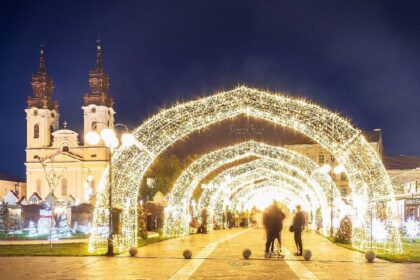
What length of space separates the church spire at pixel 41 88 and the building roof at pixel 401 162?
5323 cm

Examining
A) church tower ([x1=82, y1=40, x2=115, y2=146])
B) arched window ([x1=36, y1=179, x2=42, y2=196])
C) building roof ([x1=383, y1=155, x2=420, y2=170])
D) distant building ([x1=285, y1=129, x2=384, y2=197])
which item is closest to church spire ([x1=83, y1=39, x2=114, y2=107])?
church tower ([x1=82, y1=40, x2=115, y2=146])

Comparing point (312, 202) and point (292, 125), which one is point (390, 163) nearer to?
point (312, 202)

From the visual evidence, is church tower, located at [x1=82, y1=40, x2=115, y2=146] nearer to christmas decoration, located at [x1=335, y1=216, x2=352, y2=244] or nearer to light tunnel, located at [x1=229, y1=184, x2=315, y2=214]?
light tunnel, located at [x1=229, y1=184, x2=315, y2=214]

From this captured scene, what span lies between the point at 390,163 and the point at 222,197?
4498 centimetres

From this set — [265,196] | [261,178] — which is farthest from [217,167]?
[265,196]

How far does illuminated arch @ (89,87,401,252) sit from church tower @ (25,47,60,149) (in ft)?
282

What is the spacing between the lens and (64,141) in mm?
110375

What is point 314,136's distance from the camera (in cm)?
2588

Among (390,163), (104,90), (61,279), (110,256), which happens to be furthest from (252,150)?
(104,90)

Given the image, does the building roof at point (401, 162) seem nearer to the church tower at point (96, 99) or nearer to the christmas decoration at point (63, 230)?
the church tower at point (96, 99)

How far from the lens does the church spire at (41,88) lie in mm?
108312

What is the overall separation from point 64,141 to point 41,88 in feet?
30.1

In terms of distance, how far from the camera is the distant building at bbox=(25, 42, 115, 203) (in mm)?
105312

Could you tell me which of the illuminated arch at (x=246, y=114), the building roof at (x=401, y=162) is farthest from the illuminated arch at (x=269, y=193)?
the illuminated arch at (x=246, y=114)
